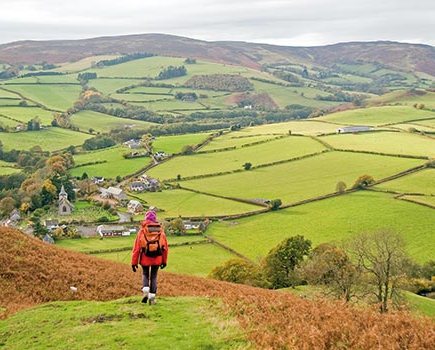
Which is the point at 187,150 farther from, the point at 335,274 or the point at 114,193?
the point at 335,274

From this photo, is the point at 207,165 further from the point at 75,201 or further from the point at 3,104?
the point at 3,104

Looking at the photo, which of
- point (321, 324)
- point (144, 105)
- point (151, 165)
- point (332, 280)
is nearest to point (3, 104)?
point (144, 105)

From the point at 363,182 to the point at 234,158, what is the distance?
103 feet

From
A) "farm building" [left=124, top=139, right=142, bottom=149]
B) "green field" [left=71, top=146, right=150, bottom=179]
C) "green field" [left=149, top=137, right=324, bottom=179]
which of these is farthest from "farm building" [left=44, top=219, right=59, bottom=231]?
"farm building" [left=124, top=139, right=142, bottom=149]

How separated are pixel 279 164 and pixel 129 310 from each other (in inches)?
3186

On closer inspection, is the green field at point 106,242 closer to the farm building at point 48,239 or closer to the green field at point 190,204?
the farm building at point 48,239

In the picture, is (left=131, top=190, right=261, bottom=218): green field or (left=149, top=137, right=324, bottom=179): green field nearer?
(left=131, top=190, right=261, bottom=218): green field

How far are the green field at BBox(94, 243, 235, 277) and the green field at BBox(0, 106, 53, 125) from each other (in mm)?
95572

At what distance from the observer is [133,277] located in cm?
2775

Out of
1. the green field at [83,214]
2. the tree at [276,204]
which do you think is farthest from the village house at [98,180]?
the tree at [276,204]

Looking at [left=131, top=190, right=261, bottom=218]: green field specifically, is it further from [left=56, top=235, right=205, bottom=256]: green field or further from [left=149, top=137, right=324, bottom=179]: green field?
[left=149, top=137, right=324, bottom=179]: green field

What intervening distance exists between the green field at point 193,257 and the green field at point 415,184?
1186 inches

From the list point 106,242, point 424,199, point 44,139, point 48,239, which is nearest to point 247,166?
point 424,199

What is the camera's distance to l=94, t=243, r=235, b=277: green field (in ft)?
176
